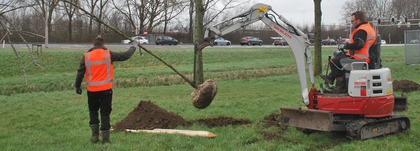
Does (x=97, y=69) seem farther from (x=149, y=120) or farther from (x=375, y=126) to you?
(x=375, y=126)

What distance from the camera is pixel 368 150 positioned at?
24.6ft

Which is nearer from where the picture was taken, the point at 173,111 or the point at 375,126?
the point at 375,126

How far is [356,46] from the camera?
824cm

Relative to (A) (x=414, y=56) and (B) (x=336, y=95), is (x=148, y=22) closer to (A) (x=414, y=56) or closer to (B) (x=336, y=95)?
(A) (x=414, y=56)

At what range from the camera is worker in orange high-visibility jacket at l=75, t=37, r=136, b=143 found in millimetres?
8172

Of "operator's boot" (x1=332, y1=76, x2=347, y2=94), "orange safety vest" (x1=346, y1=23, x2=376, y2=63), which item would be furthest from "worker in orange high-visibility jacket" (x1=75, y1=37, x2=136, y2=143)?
"orange safety vest" (x1=346, y1=23, x2=376, y2=63)

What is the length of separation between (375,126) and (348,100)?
2.36 feet

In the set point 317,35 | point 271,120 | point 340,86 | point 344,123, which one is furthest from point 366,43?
point 317,35

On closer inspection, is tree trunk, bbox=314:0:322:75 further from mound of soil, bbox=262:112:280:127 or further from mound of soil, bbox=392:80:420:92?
mound of soil, bbox=262:112:280:127

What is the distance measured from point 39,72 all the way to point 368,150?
2506 cm

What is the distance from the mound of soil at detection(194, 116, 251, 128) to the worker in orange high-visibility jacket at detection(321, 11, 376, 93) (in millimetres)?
2497

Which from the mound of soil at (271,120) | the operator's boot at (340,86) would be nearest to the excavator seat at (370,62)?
the operator's boot at (340,86)

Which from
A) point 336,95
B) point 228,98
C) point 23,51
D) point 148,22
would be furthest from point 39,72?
point 148,22

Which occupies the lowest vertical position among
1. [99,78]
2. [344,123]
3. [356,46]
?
[344,123]
